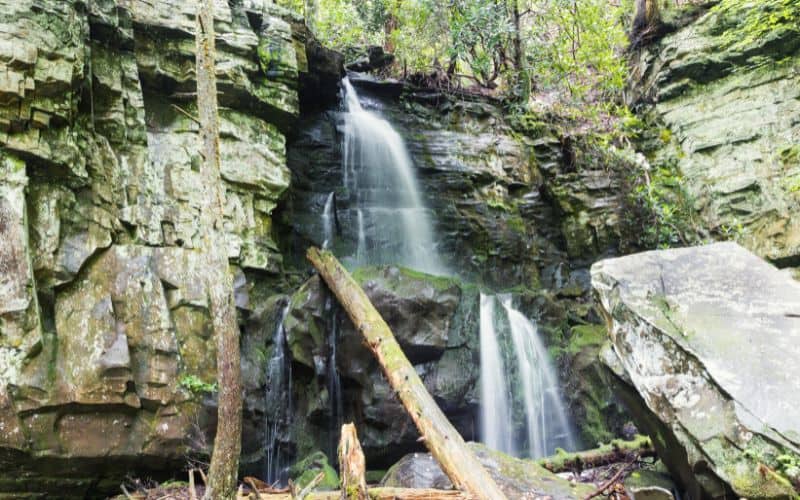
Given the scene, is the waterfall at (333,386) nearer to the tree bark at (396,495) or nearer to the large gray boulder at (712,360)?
the tree bark at (396,495)

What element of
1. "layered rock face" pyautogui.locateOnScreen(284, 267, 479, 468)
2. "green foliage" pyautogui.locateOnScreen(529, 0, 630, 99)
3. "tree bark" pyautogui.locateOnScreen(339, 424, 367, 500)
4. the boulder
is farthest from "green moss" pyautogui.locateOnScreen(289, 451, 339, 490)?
"green foliage" pyautogui.locateOnScreen(529, 0, 630, 99)

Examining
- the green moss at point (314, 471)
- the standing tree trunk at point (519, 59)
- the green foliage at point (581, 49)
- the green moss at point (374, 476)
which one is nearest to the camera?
the green moss at point (314, 471)

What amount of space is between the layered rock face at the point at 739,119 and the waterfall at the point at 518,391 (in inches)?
190

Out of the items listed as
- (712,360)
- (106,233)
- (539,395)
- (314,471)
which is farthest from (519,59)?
(314,471)

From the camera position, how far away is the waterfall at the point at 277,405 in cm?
684

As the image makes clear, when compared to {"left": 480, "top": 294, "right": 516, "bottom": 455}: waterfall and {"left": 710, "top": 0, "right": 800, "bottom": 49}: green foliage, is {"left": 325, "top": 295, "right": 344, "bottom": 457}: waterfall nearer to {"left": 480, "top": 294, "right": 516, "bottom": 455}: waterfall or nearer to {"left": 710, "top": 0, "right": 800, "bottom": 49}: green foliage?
{"left": 480, "top": 294, "right": 516, "bottom": 455}: waterfall

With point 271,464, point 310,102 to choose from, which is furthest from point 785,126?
point 271,464

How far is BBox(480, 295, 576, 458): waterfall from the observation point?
759 cm

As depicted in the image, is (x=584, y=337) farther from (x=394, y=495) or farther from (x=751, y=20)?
(x=751, y=20)

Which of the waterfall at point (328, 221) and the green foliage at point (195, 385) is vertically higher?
the waterfall at point (328, 221)

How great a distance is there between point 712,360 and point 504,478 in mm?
2300

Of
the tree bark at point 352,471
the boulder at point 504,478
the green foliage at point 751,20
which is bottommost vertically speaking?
the boulder at point 504,478

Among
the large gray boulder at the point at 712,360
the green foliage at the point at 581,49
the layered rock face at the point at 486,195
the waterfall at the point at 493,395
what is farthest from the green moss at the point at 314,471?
the green foliage at the point at 581,49

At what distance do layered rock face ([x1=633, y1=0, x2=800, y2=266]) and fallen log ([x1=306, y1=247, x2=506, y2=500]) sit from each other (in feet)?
24.5
